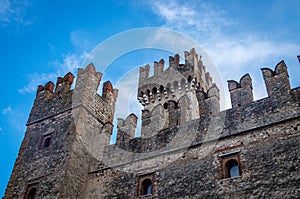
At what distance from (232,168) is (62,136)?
594 cm

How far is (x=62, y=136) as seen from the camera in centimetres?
1226

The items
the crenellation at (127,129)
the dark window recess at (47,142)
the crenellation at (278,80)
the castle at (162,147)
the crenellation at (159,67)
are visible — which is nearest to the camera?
the castle at (162,147)

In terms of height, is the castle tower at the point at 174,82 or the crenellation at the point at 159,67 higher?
the crenellation at the point at 159,67

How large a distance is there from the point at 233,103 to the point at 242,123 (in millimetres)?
830

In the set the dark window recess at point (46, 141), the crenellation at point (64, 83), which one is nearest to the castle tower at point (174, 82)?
the crenellation at point (64, 83)

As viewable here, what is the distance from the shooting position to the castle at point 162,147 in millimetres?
8711

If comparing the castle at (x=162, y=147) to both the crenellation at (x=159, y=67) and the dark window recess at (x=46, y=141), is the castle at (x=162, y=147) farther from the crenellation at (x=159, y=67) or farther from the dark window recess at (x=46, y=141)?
the crenellation at (x=159, y=67)

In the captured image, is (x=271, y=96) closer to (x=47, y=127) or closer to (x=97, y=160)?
(x=97, y=160)

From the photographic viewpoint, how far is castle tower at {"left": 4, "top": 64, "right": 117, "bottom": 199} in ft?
37.1

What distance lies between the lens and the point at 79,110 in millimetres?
12633

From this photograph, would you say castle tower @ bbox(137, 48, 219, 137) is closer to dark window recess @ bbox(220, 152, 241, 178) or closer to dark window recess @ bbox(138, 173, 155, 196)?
dark window recess @ bbox(138, 173, 155, 196)

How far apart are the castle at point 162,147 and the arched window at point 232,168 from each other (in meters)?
0.03

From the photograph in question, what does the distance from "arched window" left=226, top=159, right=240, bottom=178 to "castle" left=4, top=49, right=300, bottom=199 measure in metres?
0.03

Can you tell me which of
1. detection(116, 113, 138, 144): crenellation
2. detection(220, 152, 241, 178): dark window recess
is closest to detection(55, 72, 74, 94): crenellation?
detection(116, 113, 138, 144): crenellation
